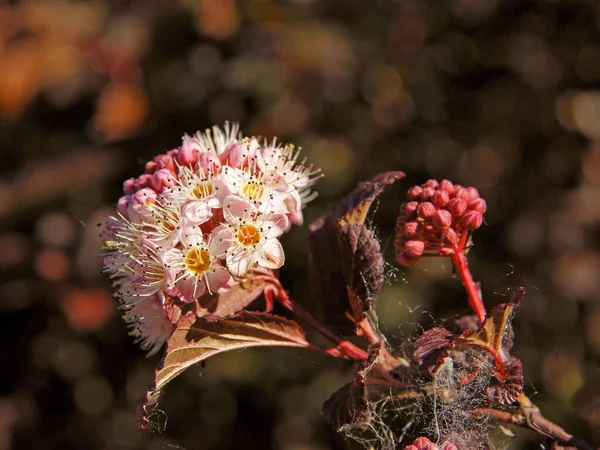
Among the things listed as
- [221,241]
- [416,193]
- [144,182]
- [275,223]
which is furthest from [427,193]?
[144,182]

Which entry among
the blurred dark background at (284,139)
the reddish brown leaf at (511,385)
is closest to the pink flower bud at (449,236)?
the reddish brown leaf at (511,385)

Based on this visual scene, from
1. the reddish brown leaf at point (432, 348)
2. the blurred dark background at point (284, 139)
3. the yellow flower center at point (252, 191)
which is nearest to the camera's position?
the reddish brown leaf at point (432, 348)

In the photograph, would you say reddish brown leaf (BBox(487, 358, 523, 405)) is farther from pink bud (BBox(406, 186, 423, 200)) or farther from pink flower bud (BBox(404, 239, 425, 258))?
pink bud (BBox(406, 186, 423, 200))

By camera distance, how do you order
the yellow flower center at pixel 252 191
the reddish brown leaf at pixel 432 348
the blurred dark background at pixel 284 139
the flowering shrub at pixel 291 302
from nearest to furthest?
the reddish brown leaf at pixel 432 348 < the flowering shrub at pixel 291 302 < the yellow flower center at pixel 252 191 < the blurred dark background at pixel 284 139

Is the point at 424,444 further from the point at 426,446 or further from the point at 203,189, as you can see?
the point at 203,189

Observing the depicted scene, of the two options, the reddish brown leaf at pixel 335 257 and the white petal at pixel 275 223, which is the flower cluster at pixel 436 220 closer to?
the reddish brown leaf at pixel 335 257

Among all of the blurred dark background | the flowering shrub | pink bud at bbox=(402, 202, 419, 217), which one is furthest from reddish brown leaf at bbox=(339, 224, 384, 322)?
the blurred dark background
